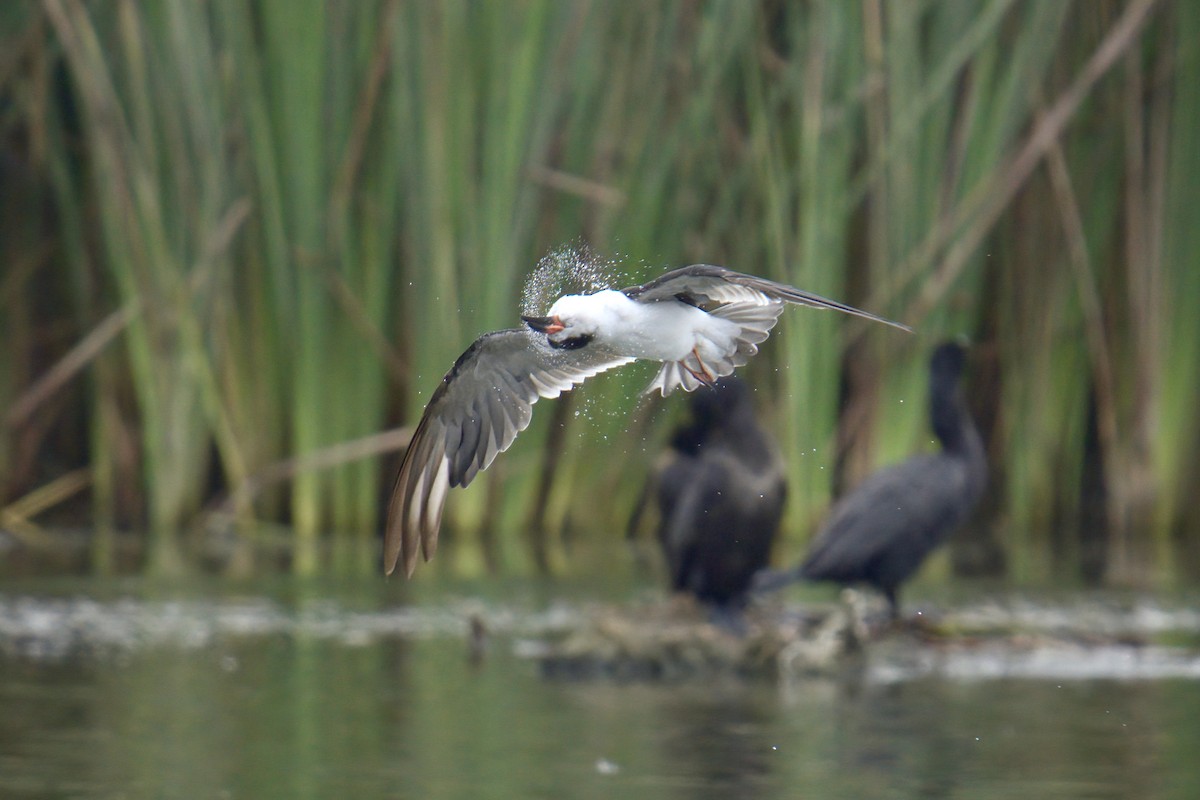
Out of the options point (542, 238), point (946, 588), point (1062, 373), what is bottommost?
point (946, 588)

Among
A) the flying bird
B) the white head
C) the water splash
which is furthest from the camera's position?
the water splash

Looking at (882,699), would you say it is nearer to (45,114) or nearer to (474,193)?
(474,193)

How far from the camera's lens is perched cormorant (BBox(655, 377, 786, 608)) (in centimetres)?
841

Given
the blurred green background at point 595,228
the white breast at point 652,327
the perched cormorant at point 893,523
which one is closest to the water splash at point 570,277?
the blurred green background at point 595,228


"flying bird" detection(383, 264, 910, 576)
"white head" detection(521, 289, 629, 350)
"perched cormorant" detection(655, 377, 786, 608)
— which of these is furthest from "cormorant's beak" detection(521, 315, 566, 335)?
"perched cormorant" detection(655, 377, 786, 608)

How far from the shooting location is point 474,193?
432 inches

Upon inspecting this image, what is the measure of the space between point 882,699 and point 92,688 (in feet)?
8.53

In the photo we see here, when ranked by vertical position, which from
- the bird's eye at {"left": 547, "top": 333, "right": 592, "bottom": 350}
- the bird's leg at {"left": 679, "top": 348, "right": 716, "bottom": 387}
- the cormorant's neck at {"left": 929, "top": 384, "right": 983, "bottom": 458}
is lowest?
the cormorant's neck at {"left": 929, "top": 384, "right": 983, "bottom": 458}

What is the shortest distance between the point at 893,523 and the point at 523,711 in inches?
88.9

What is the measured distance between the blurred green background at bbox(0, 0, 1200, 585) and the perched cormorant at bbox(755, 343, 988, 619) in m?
1.44

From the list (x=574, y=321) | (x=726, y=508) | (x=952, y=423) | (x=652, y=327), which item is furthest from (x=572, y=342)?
(x=952, y=423)

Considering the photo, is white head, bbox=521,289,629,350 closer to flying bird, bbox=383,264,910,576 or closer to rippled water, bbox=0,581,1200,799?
flying bird, bbox=383,264,910,576

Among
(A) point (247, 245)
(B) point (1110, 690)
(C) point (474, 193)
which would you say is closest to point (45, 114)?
(A) point (247, 245)

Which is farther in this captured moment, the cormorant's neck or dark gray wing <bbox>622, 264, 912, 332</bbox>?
the cormorant's neck
